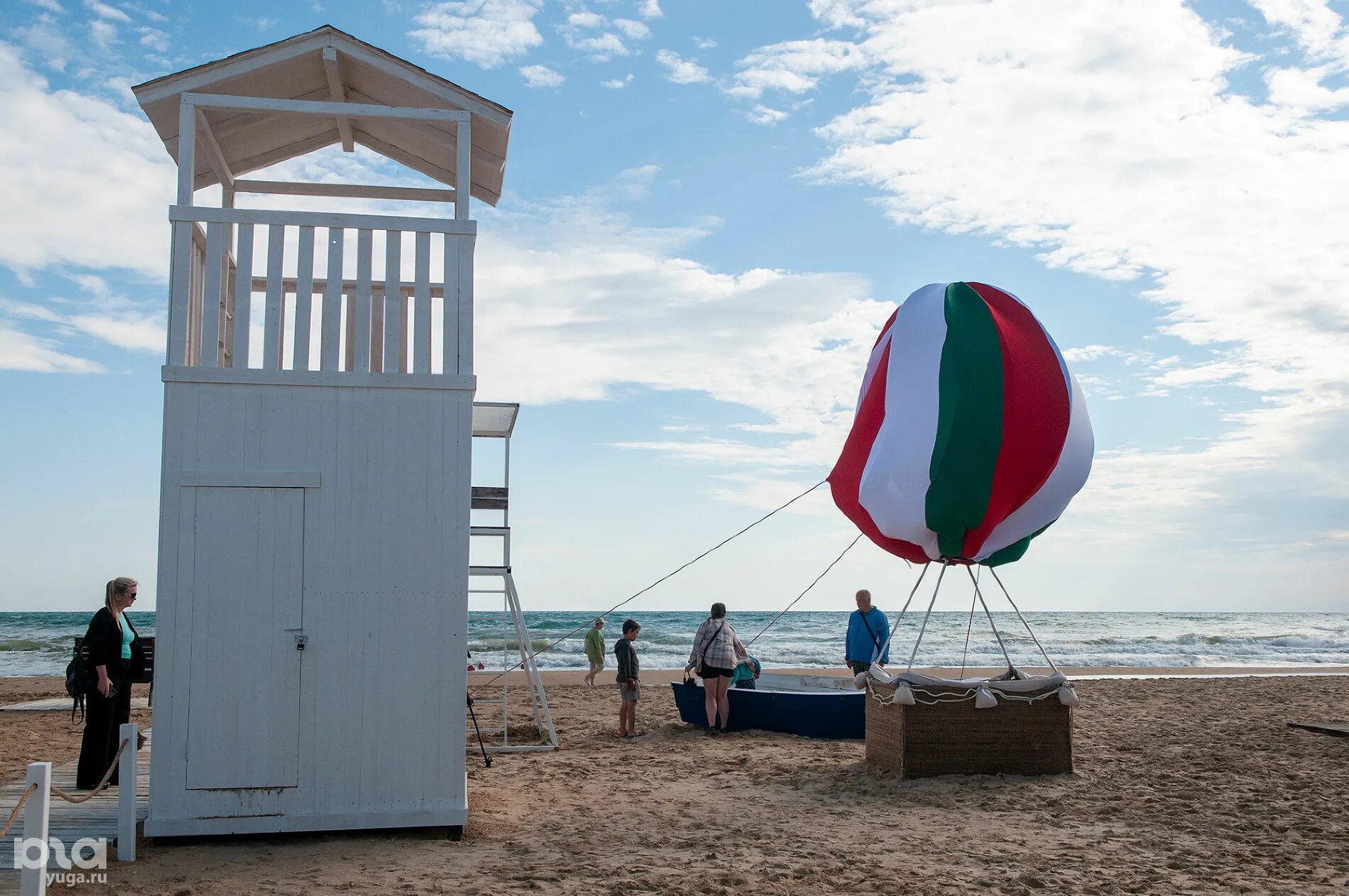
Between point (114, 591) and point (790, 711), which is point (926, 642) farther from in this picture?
point (114, 591)

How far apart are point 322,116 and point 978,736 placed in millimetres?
7113

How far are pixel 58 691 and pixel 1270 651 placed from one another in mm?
35536

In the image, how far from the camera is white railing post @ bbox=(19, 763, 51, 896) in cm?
477

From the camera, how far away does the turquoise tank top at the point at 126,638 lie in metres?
7.53

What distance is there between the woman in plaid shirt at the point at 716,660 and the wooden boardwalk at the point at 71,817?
582 centimetres

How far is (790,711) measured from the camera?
39.2 ft

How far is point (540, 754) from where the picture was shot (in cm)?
1091

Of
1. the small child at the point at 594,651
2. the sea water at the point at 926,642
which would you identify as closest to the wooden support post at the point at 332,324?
the small child at the point at 594,651

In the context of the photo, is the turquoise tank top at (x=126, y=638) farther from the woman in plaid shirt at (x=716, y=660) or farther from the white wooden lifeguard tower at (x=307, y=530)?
the woman in plaid shirt at (x=716, y=660)

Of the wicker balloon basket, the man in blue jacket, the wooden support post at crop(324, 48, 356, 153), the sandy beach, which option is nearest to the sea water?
the man in blue jacket

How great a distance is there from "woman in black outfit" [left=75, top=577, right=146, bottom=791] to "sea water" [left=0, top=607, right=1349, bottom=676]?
49.1 feet

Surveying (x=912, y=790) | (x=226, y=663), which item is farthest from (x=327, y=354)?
(x=912, y=790)

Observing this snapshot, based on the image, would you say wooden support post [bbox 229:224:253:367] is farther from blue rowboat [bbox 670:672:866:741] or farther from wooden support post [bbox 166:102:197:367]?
blue rowboat [bbox 670:672:866:741]

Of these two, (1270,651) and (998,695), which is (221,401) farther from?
(1270,651)
